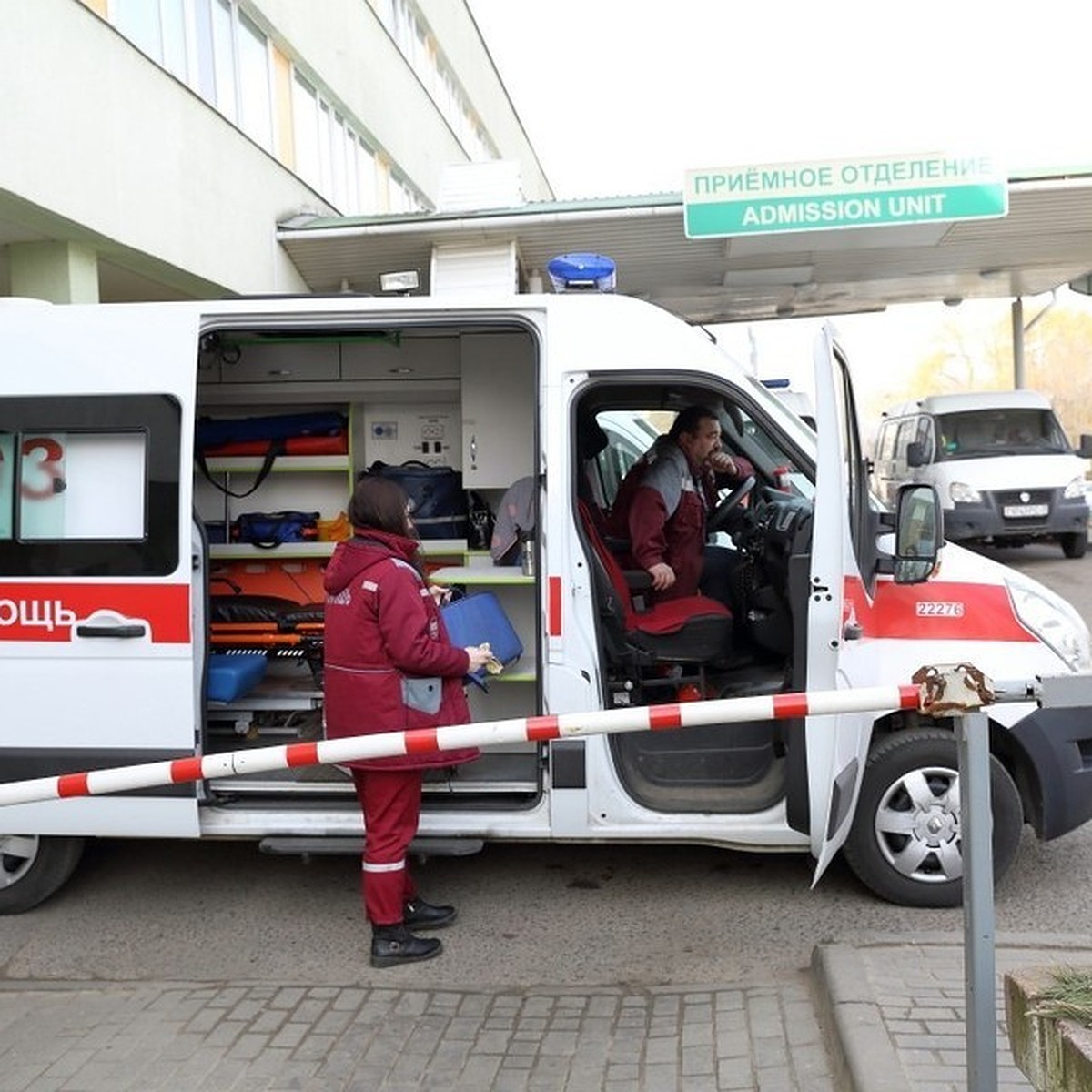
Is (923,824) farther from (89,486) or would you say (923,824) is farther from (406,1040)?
(89,486)

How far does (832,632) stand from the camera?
379 centimetres

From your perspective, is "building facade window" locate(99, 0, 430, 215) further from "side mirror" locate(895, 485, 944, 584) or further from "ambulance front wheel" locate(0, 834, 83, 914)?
"side mirror" locate(895, 485, 944, 584)

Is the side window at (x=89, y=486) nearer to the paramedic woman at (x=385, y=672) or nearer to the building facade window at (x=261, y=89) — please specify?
the paramedic woman at (x=385, y=672)

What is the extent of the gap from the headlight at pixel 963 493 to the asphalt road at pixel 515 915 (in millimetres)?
9014

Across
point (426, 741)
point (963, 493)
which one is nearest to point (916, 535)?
point (426, 741)

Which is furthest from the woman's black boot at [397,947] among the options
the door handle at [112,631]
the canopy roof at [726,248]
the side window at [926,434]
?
the side window at [926,434]

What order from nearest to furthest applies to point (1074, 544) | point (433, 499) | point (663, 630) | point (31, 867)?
point (31, 867), point (663, 630), point (433, 499), point (1074, 544)

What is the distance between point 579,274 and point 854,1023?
9.48 ft

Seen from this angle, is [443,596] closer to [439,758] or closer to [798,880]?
[439,758]

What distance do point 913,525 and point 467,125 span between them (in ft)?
82.7

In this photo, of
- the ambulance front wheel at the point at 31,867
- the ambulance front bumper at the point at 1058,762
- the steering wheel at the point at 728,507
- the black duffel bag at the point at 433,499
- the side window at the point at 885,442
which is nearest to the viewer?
the ambulance front bumper at the point at 1058,762

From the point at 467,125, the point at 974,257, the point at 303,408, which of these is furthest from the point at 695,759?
the point at 467,125

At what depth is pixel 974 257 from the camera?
15250 millimetres

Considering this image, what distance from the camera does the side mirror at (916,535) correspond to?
3982 millimetres
